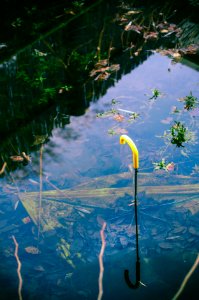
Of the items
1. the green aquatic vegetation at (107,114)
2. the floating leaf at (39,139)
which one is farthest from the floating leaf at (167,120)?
the floating leaf at (39,139)

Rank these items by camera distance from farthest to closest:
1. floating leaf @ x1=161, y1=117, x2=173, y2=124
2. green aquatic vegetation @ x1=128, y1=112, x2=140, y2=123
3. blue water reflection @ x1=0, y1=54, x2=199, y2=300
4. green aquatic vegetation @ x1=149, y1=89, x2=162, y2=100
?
green aquatic vegetation @ x1=149, y1=89, x2=162, y2=100 < green aquatic vegetation @ x1=128, y1=112, x2=140, y2=123 < floating leaf @ x1=161, y1=117, x2=173, y2=124 < blue water reflection @ x1=0, y1=54, x2=199, y2=300

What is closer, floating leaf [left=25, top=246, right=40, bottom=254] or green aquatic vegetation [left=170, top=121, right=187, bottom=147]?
floating leaf [left=25, top=246, right=40, bottom=254]

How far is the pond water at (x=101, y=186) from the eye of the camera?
238 cm

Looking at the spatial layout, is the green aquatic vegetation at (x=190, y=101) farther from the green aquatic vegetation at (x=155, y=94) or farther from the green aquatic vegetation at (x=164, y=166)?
the green aquatic vegetation at (x=164, y=166)

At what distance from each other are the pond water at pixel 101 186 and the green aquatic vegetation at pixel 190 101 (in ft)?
0.08

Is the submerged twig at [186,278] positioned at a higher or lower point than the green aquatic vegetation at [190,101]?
lower

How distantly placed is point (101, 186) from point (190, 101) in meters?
1.73


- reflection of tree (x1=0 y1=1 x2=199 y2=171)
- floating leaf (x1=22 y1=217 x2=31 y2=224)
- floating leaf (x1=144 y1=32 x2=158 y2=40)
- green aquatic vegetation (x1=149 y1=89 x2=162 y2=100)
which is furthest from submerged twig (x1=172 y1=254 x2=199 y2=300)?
floating leaf (x1=144 y1=32 x2=158 y2=40)

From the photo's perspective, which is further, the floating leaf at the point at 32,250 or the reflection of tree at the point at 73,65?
the reflection of tree at the point at 73,65

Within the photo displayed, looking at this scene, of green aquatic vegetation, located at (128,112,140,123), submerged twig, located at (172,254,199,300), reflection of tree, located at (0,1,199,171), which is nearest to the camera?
submerged twig, located at (172,254,199,300)

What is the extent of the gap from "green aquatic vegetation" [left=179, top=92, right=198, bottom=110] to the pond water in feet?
0.08

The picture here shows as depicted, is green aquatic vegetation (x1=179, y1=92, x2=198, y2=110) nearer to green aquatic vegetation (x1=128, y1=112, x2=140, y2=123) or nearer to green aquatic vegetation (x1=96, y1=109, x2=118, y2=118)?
green aquatic vegetation (x1=128, y1=112, x2=140, y2=123)

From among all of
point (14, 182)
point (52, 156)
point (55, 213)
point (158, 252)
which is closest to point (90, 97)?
point (52, 156)

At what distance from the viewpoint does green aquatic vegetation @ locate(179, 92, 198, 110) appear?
4.02 metres
